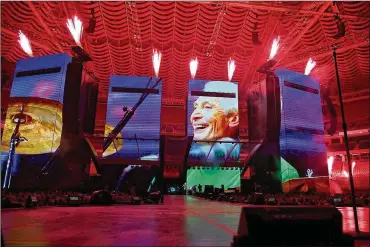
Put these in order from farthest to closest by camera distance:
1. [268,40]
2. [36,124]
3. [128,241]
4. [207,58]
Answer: [207,58] < [268,40] < [36,124] < [128,241]

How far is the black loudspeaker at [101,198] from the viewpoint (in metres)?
13.3

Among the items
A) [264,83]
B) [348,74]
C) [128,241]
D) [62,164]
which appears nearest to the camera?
[128,241]

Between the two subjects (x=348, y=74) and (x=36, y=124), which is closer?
(x=36, y=124)

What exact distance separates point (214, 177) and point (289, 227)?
74.5 ft

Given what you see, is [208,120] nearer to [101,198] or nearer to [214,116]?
[214,116]

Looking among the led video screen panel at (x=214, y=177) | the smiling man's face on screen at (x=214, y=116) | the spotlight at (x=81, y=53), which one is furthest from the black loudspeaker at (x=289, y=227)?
the led video screen panel at (x=214, y=177)

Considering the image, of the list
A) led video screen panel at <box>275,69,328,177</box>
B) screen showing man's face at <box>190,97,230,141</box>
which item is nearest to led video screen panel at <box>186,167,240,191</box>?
screen showing man's face at <box>190,97,230,141</box>

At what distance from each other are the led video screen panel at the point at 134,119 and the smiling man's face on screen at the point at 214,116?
11.3ft

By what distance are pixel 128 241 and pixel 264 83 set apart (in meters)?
20.2

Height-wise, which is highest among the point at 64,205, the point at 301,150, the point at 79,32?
the point at 79,32

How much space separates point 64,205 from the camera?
497 inches

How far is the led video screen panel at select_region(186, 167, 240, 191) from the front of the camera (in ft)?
83.8

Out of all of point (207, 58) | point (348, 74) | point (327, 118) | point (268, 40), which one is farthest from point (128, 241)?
point (327, 118)

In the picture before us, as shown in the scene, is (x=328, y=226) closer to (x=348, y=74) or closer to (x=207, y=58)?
(x=207, y=58)
